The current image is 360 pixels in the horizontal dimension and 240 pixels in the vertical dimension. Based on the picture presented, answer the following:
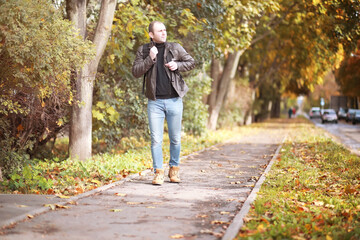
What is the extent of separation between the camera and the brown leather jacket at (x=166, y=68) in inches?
323

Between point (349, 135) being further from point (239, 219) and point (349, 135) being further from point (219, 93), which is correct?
point (239, 219)

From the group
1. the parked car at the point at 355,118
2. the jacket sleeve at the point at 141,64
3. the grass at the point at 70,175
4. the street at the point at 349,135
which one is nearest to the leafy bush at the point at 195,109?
the street at the point at 349,135

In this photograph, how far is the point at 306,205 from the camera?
692cm

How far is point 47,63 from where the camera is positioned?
830 centimetres

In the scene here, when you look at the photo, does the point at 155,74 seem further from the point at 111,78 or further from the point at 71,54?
the point at 111,78

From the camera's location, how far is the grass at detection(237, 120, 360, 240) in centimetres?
535

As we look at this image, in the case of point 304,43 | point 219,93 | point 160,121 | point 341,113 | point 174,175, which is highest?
point 304,43

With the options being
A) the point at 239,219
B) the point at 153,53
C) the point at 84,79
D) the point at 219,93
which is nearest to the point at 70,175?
the point at 84,79

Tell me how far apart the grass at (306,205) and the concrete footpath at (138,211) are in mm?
276

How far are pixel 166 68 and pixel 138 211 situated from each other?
107 inches

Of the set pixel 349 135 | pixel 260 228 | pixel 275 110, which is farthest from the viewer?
pixel 275 110

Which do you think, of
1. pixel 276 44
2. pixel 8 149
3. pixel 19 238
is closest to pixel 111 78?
pixel 8 149

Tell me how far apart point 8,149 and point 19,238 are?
233 inches

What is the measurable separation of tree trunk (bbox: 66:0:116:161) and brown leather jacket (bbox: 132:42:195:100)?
3.57 meters
